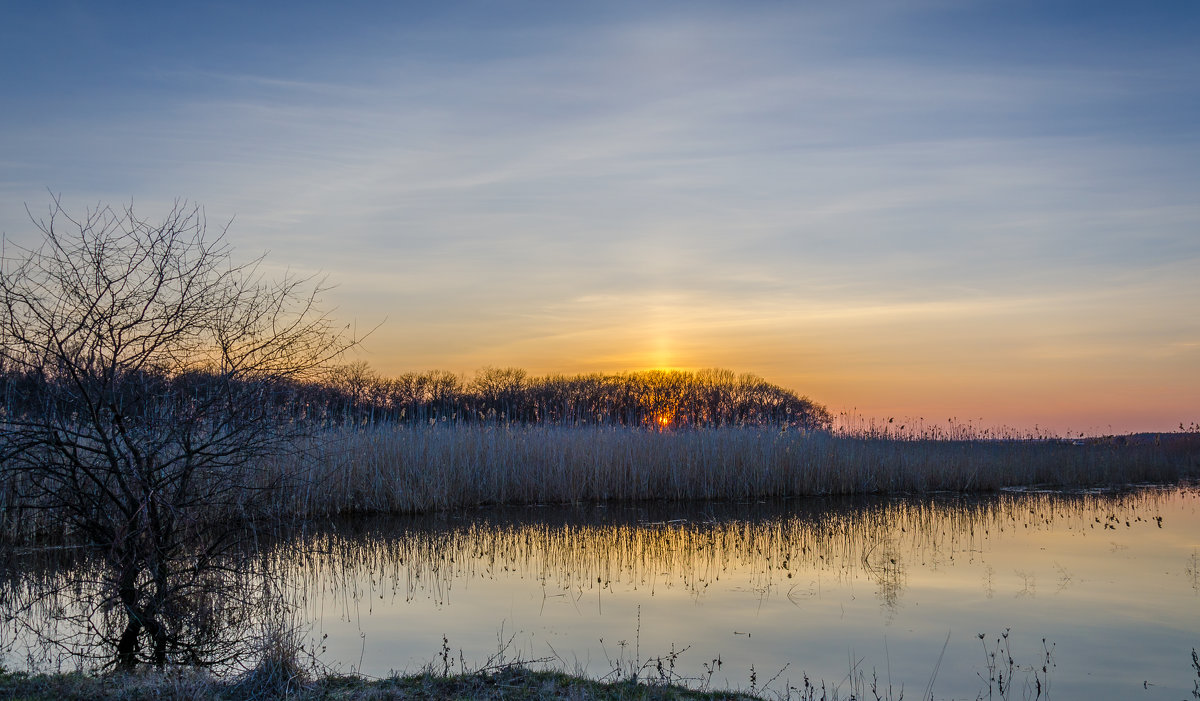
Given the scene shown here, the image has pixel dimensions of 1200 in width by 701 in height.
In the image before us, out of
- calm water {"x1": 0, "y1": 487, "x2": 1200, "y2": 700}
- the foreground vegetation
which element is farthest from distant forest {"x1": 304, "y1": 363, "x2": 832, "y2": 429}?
calm water {"x1": 0, "y1": 487, "x2": 1200, "y2": 700}

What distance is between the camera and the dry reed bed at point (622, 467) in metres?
13.4

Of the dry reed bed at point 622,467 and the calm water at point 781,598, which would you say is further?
the dry reed bed at point 622,467

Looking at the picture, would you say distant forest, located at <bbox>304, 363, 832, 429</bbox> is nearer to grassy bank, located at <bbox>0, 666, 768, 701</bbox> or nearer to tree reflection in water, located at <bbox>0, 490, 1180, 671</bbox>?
tree reflection in water, located at <bbox>0, 490, 1180, 671</bbox>

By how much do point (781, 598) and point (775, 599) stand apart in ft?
0.22

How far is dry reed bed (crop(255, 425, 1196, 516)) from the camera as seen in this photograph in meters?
13.4

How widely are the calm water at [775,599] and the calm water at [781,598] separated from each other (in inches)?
1.1

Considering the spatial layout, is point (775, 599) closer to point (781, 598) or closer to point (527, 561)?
point (781, 598)

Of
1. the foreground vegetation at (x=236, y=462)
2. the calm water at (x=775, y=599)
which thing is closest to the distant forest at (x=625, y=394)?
the foreground vegetation at (x=236, y=462)

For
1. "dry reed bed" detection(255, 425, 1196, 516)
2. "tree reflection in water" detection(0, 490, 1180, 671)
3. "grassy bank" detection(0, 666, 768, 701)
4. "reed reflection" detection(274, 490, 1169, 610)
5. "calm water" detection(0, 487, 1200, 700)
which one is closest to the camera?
"grassy bank" detection(0, 666, 768, 701)

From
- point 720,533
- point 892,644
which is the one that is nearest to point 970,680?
point 892,644

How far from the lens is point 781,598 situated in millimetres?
7262

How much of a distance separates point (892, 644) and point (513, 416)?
3113 centimetres

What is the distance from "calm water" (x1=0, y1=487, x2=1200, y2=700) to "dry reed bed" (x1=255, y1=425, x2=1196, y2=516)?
1.07 meters

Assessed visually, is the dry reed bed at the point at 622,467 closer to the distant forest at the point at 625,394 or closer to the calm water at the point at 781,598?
the calm water at the point at 781,598
